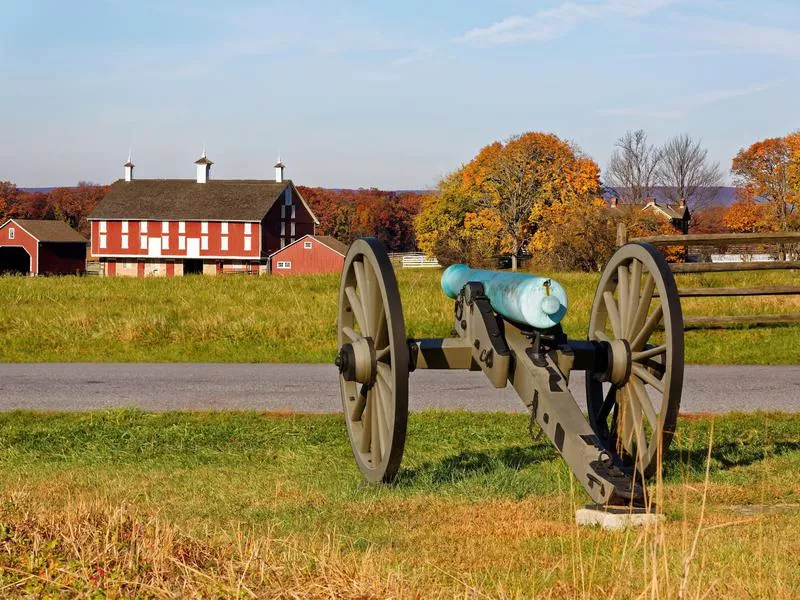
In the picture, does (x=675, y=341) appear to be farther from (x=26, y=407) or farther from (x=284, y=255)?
(x=284, y=255)

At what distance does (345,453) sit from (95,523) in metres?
3.78

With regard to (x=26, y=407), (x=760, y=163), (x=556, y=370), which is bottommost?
(x=26, y=407)

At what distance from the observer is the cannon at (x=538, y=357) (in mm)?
6148

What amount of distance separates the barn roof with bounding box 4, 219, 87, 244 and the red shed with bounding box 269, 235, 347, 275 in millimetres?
15216

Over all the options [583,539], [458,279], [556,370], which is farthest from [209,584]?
[458,279]

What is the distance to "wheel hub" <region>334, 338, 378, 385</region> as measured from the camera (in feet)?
22.1

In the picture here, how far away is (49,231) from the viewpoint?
83125 millimetres

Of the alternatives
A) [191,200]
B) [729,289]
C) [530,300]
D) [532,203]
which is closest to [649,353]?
[530,300]

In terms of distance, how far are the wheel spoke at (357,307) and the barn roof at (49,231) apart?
77.4m

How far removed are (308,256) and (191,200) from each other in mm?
10746

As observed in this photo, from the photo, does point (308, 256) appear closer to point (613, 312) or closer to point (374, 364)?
point (613, 312)

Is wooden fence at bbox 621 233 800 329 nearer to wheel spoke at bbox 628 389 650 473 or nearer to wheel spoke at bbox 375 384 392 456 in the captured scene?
wheel spoke at bbox 628 389 650 473

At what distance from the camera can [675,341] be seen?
6148 millimetres

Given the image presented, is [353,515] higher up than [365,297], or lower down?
lower down
